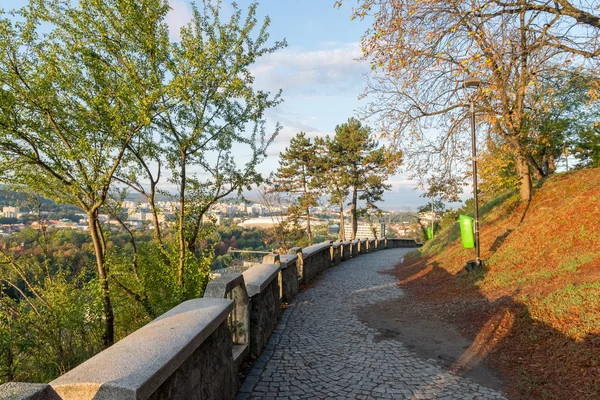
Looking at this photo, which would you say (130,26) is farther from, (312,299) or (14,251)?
(312,299)

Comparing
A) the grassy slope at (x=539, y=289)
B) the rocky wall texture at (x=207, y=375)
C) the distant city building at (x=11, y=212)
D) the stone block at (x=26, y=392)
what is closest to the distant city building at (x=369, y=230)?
the grassy slope at (x=539, y=289)

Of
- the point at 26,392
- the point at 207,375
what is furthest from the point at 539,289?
the point at 26,392

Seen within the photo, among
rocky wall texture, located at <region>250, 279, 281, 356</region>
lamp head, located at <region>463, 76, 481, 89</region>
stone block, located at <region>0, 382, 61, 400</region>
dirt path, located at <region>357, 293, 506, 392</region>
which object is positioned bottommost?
dirt path, located at <region>357, 293, 506, 392</region>

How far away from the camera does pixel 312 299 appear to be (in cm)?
877

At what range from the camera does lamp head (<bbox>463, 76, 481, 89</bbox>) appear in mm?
8091

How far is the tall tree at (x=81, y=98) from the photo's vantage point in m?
6.08

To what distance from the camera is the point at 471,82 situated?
8211 mm

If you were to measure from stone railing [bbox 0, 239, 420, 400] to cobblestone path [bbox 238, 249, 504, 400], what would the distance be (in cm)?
32

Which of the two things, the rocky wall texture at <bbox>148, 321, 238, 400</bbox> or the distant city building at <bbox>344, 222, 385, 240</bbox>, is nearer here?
the rocky wall texture at <bbox>148, 321, 238, 400</bbox>

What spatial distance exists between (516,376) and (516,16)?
7509 mm

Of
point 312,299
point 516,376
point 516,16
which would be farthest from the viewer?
point 312,299

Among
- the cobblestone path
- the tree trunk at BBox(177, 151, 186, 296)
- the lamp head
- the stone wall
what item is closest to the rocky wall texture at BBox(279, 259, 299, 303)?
the stone wall

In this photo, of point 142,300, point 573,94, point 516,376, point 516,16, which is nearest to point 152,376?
point 516,376

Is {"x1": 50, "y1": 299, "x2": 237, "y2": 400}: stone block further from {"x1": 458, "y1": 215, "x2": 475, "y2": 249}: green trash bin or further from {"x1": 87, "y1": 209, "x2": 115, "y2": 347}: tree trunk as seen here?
{"x1": 458, "y1": 215, "x2": 475, "y2": 249}: green trash bin
